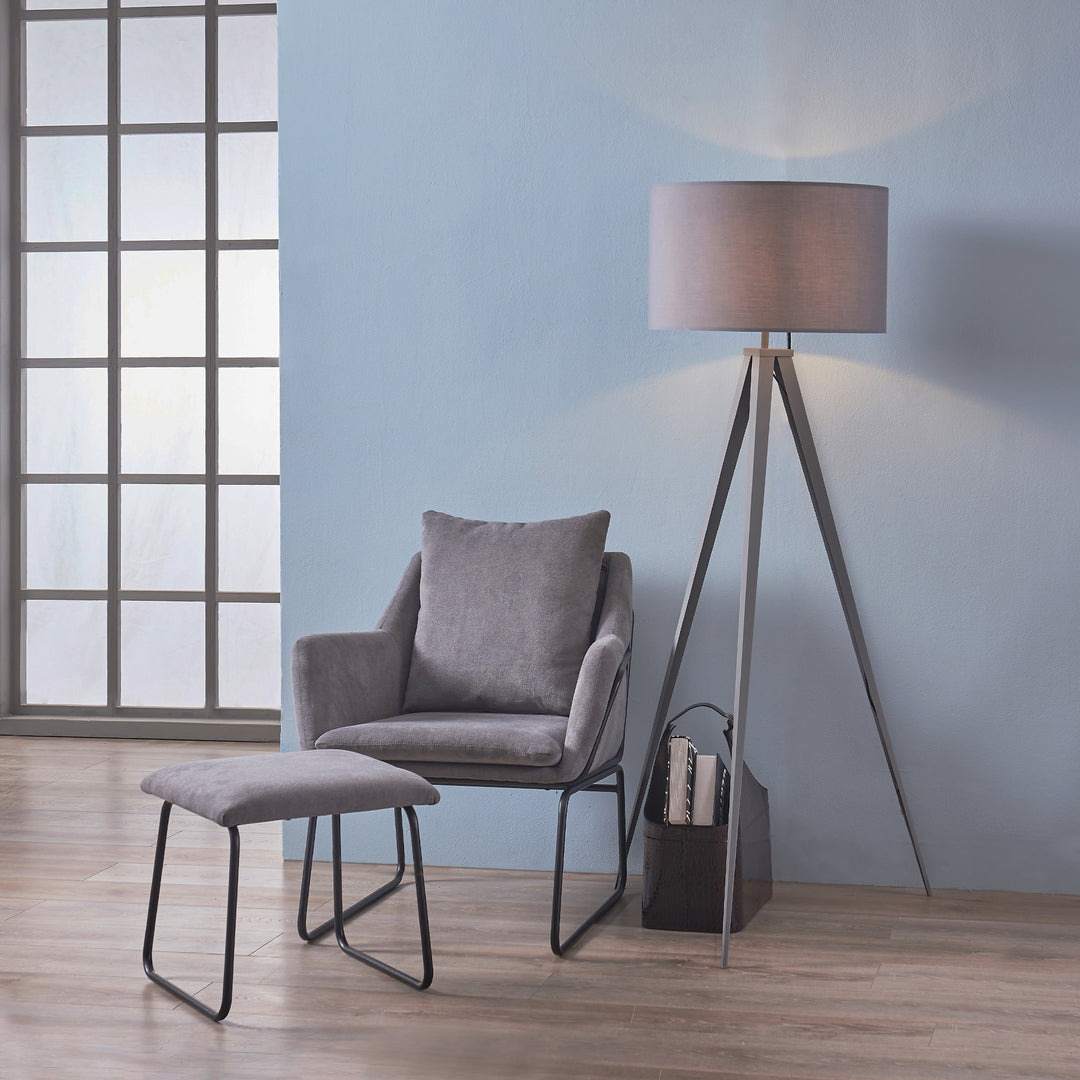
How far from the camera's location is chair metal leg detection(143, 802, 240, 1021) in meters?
2.66

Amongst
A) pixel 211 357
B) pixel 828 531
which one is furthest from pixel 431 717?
pixel 211 357

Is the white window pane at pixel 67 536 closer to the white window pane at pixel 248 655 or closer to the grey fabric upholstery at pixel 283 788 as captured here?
the white window pane at pixel 248 655

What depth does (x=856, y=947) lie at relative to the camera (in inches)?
126

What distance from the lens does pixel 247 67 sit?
539 cm

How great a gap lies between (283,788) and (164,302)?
3.24 meters

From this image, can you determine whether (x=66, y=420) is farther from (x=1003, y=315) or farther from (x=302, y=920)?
(x=1003, y=315)

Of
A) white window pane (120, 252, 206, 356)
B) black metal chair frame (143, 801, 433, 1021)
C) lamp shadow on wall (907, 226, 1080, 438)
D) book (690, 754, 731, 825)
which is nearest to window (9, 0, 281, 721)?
white window pane (120, 252, 206, 356)

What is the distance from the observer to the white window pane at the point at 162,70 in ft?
17.8

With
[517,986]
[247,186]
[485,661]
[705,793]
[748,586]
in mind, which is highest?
[247,186]

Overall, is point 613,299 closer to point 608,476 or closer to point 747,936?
point 608,476

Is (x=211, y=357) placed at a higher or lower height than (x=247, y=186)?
lower

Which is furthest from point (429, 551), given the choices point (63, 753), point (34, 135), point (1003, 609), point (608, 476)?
point (34, 135)

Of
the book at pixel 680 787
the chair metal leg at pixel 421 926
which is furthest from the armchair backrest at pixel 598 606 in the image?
the chair metal leg at pixel 421 926

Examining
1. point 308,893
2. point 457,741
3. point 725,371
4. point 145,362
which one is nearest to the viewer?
point 457,741
